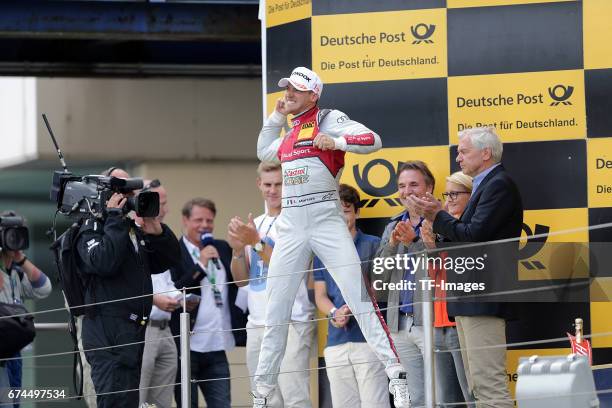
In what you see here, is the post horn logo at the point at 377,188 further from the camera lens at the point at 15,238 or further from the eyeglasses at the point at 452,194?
the camera lens at the point at 15,238

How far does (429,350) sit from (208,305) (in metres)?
3.10

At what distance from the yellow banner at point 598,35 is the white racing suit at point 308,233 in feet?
6.06

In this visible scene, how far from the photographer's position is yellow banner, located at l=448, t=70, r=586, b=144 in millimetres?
7656

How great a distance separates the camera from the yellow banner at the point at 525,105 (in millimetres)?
7656

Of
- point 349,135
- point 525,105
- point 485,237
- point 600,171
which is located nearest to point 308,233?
point 349,135

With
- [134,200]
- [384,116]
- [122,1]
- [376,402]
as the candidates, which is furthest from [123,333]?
[122,1]

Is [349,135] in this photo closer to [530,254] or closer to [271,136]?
[271,136]

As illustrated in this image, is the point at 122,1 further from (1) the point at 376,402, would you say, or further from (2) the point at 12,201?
(1) the point at 376,402

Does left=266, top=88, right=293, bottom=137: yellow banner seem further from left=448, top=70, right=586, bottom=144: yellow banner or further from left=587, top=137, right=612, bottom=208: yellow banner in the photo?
left=587, top=137, right=612, bottom=208: yellow banner

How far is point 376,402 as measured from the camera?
6.98m

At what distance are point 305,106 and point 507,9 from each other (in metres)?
1.75

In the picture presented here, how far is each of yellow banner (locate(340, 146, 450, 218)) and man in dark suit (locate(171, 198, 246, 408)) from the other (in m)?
1.05

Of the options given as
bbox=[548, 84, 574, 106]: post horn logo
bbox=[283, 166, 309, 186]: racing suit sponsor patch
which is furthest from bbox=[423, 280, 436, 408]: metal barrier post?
bbox=[548, 84, 574, 106]: post horn logo

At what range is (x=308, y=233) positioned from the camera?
648cm
